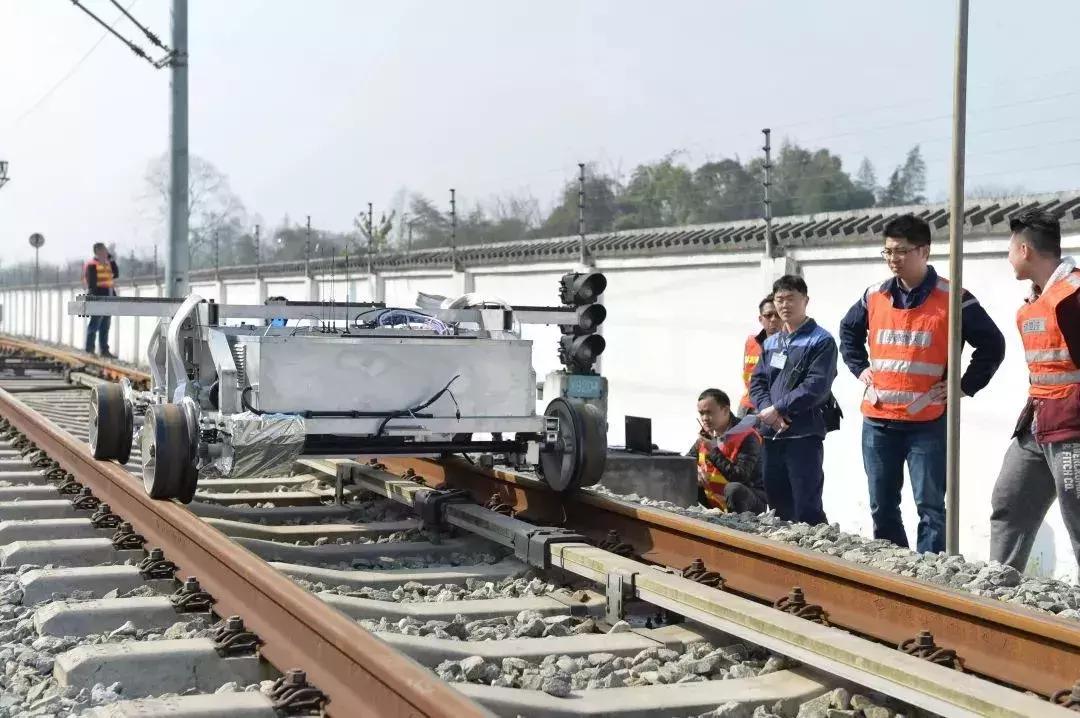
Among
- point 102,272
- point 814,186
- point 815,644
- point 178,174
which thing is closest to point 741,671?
point 815,644

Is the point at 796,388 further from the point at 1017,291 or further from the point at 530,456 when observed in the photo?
the point at 1017,291

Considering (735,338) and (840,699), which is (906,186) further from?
(840,699)

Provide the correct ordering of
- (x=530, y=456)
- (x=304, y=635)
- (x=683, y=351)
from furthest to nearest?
1. (x=683, y=351)
2. (x=530, y=456)
3. (x=304, y=635)

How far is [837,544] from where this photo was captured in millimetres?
6793

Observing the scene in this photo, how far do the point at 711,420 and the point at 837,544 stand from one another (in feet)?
8.84

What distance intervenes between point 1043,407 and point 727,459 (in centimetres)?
336

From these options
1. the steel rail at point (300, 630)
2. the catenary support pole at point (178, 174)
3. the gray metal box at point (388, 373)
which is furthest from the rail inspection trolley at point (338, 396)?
the catenary support pole at point (178, 174)

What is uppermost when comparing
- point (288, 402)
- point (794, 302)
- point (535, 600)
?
point (794, 302)

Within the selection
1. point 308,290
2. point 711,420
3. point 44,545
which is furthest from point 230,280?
point 44,545

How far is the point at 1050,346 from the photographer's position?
Result: 20.1ft

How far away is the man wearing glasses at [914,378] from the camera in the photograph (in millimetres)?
7148

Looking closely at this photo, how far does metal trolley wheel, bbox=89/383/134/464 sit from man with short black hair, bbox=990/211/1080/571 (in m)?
5.31

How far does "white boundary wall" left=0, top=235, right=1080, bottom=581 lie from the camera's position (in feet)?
30.9

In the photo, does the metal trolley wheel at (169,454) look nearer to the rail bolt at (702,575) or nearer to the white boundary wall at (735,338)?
the white boundary wall at (735,338)
